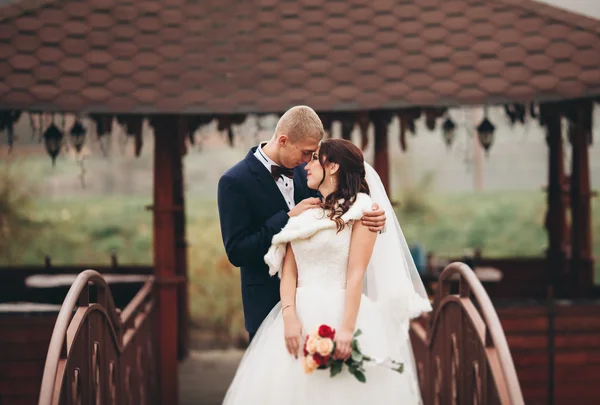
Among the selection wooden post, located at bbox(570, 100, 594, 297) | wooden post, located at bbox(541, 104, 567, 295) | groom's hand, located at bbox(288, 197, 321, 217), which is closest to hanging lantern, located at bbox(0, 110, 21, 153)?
groom's hand, located at bbox(288, 197, 321, 217)

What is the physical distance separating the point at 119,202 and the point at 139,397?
18.5m

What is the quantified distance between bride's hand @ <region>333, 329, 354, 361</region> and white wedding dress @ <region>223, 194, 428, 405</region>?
4.6 inches

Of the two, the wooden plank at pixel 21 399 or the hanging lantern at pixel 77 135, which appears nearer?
the wooden plank at pixel 21 399

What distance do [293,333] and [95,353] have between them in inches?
54.7

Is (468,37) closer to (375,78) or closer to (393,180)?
(375,78)

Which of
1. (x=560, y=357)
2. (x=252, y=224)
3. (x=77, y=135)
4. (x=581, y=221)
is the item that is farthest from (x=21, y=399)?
(x=581, y=221)

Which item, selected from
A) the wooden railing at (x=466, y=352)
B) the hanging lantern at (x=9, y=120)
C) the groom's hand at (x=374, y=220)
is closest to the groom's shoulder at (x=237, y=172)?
the groom's hand at (x=374, y=220)

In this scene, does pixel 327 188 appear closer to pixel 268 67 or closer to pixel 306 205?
pixel 306 205

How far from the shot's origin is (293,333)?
4047 mm

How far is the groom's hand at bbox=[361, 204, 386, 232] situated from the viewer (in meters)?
3.98

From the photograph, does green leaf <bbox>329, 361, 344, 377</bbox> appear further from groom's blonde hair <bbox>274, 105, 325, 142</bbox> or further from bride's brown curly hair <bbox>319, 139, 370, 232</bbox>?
groom's blonde hair <bbox>274, 105, 325, 142</bbox>

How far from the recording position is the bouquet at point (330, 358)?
3852 millimetres

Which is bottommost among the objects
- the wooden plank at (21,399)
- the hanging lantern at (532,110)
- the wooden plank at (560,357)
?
the wooden plank at (21,399)

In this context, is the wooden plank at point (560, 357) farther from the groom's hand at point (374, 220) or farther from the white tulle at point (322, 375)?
the groom's hand at point (374, 220)
